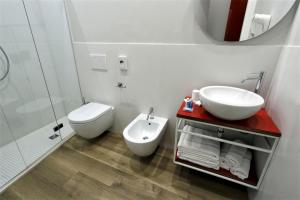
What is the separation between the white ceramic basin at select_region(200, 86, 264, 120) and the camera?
925 mm

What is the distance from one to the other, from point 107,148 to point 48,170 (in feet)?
2.00

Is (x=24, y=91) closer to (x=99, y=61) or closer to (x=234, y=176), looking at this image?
(x=99, y=61)

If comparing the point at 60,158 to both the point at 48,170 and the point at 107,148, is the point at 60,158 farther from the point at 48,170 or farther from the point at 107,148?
the point at 107,148

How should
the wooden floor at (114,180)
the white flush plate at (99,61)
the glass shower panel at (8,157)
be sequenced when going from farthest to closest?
the white flush plate at (99,61)
the glass shower panel at (8,157)
the wooden floor at (114,180)

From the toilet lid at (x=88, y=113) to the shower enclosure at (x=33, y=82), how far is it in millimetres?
432

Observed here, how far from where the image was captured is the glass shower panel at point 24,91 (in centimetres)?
164

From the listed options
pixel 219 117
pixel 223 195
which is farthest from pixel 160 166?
pixel 219 117

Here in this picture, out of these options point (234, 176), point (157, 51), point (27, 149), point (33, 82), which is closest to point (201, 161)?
point (234, 176)

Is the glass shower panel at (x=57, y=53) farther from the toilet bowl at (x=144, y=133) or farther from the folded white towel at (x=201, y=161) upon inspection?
the folded white towel at (x=201, y=161)

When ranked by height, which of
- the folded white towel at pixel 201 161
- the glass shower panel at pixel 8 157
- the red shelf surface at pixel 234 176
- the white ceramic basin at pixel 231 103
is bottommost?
the glass shower panel at pixel 8 157

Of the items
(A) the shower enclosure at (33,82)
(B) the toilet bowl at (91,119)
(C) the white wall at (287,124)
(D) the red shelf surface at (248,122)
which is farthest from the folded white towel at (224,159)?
(A) the shower enclosure at (33,82)

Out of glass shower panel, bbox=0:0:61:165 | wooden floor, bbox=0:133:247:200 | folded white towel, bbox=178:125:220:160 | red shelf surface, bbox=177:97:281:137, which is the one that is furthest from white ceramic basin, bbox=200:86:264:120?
glass shower panel, bbox=0:0:61:165

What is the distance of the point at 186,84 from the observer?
1.49 metres

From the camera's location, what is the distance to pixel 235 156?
1202 millimetres
